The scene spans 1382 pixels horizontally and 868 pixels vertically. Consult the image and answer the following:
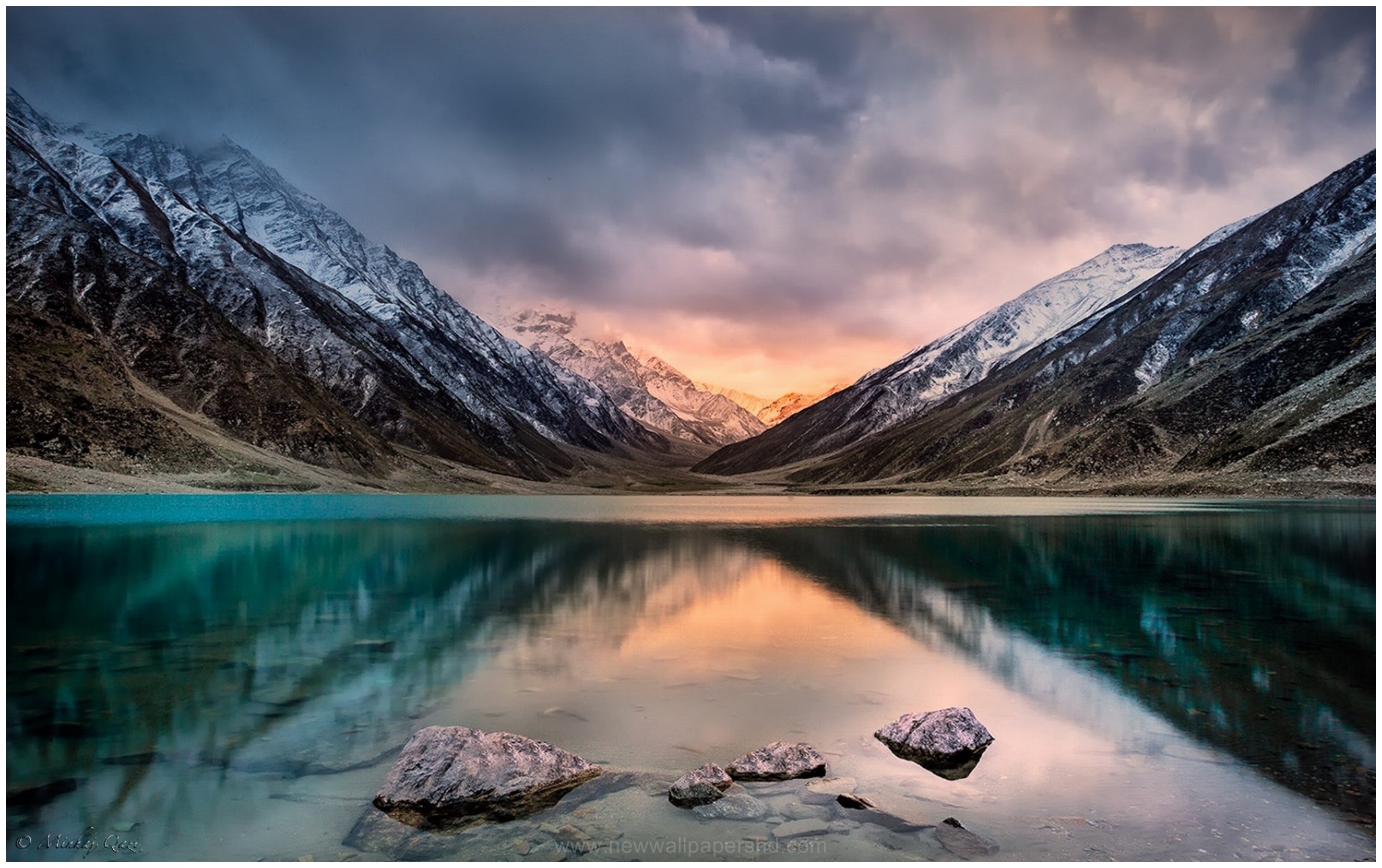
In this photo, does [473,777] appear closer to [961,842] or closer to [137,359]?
[961,842]

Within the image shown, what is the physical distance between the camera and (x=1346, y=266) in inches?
7274

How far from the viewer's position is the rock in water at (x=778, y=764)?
13.2 m

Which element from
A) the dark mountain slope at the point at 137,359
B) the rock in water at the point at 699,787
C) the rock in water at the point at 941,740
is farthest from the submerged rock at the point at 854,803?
the dark mountain slope at the point at 137,359

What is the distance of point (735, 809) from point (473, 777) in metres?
4.26

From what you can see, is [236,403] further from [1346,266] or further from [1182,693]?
[1346,266]

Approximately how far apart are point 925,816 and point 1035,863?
177 centimetres

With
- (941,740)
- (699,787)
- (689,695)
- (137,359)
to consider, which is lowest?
(689,695)

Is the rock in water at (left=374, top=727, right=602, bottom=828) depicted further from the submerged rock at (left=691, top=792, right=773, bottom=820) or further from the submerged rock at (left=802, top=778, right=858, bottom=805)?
the submerged rock at (left=802, top=778, right=858, bottom=805)

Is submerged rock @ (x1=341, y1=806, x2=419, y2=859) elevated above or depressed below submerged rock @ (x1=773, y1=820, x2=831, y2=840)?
below

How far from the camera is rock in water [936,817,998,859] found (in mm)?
10656

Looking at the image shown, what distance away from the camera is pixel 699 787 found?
12.3 meters

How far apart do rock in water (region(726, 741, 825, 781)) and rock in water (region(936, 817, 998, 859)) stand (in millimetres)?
2554
